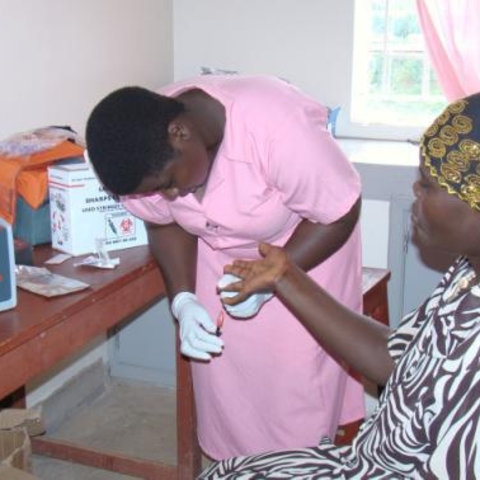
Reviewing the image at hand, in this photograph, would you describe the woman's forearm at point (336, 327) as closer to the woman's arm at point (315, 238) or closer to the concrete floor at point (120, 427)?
the woman's arm at point (315, 238)

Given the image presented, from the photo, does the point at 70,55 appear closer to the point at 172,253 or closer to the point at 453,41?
the point at 172,253

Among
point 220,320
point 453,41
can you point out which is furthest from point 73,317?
point 453,41

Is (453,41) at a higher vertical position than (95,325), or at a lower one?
higher

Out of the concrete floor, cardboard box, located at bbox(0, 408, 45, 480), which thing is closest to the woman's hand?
cardboard box, located at bbox(0, 408, 45, 480)

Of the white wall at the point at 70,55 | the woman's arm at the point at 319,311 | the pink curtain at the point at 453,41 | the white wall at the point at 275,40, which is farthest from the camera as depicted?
the white wall at the point at 275,40

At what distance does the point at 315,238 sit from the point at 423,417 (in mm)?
494

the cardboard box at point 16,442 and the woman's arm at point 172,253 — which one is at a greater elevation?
the woman's arm at point 172,253

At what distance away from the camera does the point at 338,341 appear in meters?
1.38

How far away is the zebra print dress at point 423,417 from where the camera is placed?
3.51 ft

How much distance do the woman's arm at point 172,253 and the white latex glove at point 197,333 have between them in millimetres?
69

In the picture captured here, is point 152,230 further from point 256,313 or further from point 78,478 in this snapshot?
point 78,478

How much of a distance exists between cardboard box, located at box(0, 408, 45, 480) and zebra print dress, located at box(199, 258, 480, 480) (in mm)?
549

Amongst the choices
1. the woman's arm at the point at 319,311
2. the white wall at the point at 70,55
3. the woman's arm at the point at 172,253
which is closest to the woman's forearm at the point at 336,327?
the woman's arm at the point at 319,311

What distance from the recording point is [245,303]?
5.10 feet
